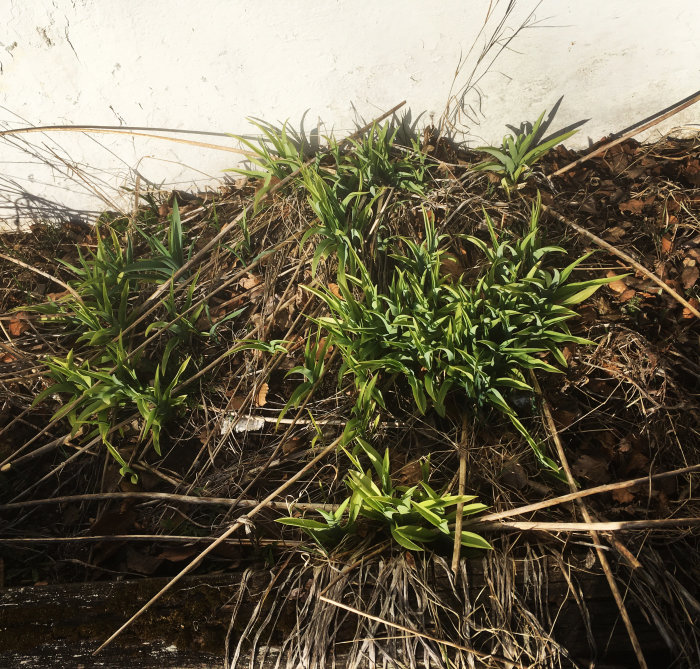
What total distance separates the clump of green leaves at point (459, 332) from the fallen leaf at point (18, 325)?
4.46ft

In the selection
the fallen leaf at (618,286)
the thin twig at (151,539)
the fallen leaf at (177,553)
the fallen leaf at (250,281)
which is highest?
the fallen leaf at (250,281)

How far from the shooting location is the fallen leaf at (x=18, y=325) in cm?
213

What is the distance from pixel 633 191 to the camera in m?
2.05

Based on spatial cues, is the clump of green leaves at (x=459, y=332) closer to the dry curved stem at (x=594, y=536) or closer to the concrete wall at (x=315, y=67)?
the dry curved stem at (x=594, y=536)

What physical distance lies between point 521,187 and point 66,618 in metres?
2.14

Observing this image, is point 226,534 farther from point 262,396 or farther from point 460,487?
point 460,487

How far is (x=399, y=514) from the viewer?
54.1 inches

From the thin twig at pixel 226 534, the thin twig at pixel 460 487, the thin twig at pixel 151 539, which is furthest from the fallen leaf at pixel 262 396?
the thin twig at pixel 460 487

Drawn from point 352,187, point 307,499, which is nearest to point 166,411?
point 307,499

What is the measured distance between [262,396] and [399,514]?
2.25 ft

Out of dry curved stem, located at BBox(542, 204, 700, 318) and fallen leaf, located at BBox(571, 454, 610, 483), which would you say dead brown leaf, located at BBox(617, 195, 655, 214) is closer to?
dry curved stem, located at BBox(542, 204, 700, 318)

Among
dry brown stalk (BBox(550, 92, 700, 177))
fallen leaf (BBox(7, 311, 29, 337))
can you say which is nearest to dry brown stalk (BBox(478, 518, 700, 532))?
dry brown stalk (BBox(550, 92, 700, 177))

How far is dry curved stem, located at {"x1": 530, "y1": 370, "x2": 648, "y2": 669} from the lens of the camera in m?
1.21

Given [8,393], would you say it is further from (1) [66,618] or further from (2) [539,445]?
(2) [539,445]
